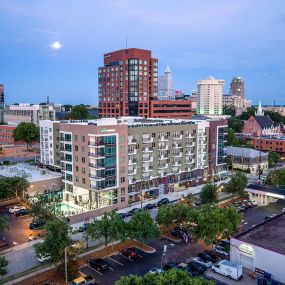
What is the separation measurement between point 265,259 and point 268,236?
5075 mm

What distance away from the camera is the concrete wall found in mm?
40938

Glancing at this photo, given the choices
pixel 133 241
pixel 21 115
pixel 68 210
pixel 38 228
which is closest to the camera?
pixel 133 241

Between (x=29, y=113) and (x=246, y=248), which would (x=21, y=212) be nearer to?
(x=246, y=248)

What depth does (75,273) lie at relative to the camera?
1678 inches

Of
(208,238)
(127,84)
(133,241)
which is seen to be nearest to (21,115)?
(127,84)

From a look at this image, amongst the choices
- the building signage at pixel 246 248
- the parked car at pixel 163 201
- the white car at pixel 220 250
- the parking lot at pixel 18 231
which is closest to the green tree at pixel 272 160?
the parked car at pixel 163 201

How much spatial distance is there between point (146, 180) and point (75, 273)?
120 ft

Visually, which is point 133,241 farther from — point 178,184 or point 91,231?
point 178,184

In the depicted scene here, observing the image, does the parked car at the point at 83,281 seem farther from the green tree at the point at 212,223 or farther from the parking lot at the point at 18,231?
the parking lot at the point at 18,231

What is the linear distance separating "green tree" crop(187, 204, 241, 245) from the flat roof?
8.29 feet

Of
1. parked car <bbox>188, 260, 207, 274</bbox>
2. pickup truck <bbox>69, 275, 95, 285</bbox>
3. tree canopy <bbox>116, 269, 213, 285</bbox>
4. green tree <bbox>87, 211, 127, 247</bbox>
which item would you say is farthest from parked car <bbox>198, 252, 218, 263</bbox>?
tree canopy <bbox>116, 269, 213, 285</bbox>

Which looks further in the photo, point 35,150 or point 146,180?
point 35,150

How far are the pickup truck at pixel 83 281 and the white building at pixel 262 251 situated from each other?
19303mm

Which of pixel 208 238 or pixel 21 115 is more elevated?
pixel 21 115
